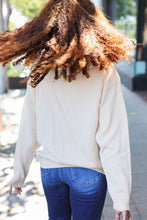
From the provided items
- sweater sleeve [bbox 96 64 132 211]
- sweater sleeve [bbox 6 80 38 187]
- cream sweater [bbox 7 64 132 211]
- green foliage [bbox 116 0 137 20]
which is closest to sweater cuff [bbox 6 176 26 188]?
sweater sleeve [bbox 6 80 38 187]

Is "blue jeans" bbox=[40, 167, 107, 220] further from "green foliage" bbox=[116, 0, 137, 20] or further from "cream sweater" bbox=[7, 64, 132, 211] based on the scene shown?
"green foliage" bbox=[116, 0, 137, 20]

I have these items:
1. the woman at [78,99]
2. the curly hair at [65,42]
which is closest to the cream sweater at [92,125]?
the woman at [78,99]

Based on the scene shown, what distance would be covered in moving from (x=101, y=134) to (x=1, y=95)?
A: 9.44m

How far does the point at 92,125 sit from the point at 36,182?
2.70 metres

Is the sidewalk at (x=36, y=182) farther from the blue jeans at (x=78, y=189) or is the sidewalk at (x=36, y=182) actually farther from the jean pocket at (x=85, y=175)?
the jean pocket at (x=85, y=175)

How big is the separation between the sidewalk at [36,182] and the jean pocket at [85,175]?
1.75 meters

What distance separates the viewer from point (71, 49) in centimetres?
139

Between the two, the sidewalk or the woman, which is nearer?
the woman

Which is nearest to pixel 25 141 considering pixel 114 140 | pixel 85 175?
pixel 85 175

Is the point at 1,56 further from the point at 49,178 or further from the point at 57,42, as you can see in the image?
the point at 49,178

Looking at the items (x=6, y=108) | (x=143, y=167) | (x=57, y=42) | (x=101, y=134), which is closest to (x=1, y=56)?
(x=57, y=42)

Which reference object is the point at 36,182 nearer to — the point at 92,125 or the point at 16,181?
the point at 16,181

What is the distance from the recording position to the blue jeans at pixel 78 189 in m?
1.61

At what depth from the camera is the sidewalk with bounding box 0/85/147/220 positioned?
334 centimetres
